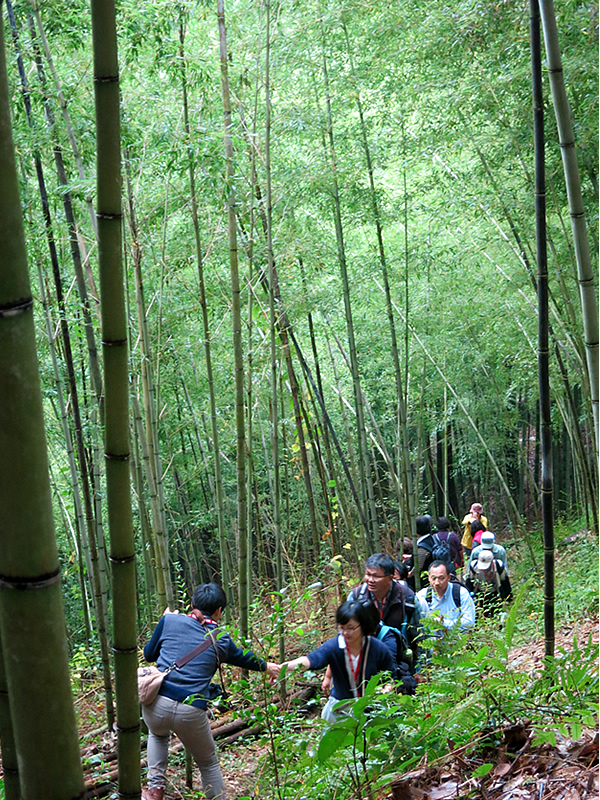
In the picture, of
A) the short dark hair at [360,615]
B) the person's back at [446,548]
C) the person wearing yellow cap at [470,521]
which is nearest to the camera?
the short dark hair at [360,615]

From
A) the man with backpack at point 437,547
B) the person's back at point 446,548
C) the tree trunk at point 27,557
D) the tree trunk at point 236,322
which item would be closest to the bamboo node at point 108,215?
the tree trunk at point 27,557

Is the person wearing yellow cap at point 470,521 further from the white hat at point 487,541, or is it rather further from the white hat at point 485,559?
the white hat at point 485,559

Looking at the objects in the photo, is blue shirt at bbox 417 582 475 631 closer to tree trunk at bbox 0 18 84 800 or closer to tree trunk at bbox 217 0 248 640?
tree trunk at bbox 217 0 248 640

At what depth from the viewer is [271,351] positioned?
3.88m

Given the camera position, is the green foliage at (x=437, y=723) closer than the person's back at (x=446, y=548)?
Yes

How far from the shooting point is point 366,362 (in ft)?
37.1

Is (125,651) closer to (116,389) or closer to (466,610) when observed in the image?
(116,389)

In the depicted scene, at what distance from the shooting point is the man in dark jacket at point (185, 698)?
9.17 feet

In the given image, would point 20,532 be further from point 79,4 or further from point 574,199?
A: point 79,4

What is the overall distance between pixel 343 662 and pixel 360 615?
203mm

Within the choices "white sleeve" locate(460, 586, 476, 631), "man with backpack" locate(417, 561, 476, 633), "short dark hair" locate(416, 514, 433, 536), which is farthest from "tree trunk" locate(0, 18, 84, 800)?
"short dark hair" locate(416, 514, 433, 536)

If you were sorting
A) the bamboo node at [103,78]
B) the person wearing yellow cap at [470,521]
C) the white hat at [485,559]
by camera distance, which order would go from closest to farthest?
the bamboo node at [103,78]
the white hat at [485,559]
the person wearing yellow cap at [470,521]

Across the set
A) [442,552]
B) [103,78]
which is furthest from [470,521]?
[103,78]

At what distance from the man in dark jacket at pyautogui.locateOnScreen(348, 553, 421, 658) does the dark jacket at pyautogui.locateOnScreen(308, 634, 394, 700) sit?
0.56m
